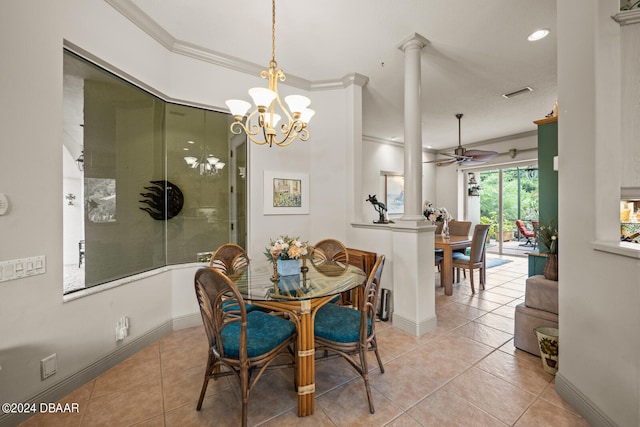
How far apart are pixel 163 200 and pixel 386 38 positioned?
9.50 feet

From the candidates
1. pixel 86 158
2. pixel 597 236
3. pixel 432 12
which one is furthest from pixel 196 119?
pixel 597 236

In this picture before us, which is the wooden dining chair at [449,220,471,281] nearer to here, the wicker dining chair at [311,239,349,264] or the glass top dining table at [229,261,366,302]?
the wicker dining chair at [311,239,349,264]

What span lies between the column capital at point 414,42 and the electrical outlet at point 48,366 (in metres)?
3.95

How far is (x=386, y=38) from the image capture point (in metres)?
2.71

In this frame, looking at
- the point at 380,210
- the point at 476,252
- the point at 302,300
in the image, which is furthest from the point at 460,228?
the point at 302,300

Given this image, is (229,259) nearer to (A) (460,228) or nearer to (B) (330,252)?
(B) (330,252)

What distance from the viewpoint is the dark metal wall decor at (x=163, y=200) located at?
107 inches

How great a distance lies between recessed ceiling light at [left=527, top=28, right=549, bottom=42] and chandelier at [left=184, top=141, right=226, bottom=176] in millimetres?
3550

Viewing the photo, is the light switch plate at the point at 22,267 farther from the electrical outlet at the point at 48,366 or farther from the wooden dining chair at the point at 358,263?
the wooden dining chair at the point at 358,263

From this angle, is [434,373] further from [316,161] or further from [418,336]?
[316,161]

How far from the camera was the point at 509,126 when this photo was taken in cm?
574

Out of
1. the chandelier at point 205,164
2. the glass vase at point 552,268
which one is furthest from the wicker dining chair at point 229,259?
the glass vase at point 552,268

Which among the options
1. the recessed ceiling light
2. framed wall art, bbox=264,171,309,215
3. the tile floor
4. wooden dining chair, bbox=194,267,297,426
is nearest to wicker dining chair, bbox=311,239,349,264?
framed wall art, bbox=264,171,309,215

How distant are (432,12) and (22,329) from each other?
3855 mm
